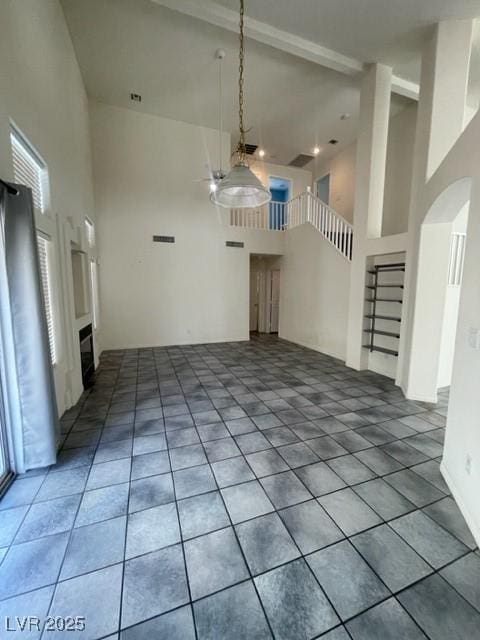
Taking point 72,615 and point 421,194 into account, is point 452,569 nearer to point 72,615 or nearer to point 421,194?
point 72,615

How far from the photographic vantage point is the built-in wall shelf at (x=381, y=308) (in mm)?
4410

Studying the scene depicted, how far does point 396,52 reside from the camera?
4.15 m

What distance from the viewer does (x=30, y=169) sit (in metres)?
2.68

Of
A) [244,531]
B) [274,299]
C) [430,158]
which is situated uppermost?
[430,158]

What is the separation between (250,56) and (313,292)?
461 cm

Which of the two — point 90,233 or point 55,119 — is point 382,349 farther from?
point 90,233

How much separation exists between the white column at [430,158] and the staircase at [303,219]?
5.70 ft

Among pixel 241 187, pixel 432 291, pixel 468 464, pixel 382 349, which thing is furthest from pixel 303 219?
pixel 468 464

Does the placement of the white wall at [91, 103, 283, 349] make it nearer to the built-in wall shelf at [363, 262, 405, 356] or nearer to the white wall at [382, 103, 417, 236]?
the white wall at [382, 103, 417, 236]

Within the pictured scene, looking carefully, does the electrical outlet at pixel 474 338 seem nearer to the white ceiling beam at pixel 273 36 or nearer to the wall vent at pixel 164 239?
the white ceiling beam at pixel 273 36

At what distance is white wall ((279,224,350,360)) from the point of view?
5.67 m

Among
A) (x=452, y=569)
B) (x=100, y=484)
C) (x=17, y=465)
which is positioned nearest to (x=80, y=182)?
(x=17, y=465)

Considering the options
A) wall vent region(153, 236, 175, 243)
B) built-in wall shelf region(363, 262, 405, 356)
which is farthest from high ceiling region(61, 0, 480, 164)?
built-in wall shelf region(363, 262, 405, 356)

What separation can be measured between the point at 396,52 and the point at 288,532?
21.0 feet
